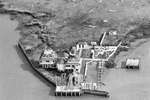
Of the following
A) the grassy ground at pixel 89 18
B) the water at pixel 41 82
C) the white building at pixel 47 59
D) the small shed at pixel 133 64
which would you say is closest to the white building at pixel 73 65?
the white building at pixel 47 59

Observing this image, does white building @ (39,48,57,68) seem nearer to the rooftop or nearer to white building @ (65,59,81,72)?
white building @ (65,59,81,72)

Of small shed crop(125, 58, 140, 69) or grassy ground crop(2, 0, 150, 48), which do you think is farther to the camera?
grassy ground crop(2, 0, 150, 48)

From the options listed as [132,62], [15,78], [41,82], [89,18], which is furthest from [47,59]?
[89,18]

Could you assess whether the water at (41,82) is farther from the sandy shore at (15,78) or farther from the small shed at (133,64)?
the small shed at (133,64)

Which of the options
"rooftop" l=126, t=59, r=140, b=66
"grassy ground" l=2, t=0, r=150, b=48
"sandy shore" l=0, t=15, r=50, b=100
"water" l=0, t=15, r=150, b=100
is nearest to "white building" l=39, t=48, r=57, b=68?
"water" l=0, t=15, r=150, b=100

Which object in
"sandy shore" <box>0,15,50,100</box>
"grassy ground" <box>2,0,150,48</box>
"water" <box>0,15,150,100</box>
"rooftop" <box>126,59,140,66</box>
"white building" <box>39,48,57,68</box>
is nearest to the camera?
"water" <box>0,15,150,100</box>

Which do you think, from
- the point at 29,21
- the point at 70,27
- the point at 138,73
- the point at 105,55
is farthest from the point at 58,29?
the point at 138,73

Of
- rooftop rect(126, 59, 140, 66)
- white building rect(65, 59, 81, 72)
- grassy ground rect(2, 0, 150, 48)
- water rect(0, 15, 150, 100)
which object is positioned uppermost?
grassy ground rect(2, 0, 150, 48)

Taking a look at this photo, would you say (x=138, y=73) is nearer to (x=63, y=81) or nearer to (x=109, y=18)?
(x=63, y=81)

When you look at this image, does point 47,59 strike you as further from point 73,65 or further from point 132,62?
point 132,62
